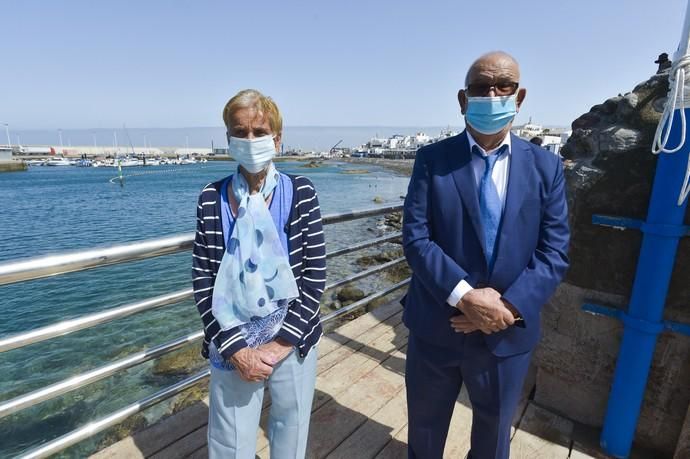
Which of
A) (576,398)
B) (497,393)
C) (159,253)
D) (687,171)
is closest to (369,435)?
(497,393)

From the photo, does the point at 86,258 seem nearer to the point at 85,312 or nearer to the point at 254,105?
the point at 254,105

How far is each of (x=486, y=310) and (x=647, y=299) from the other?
3.58ft

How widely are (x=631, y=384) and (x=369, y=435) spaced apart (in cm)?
150

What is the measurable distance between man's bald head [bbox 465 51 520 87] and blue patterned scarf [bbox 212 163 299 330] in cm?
104

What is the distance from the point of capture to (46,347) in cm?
877

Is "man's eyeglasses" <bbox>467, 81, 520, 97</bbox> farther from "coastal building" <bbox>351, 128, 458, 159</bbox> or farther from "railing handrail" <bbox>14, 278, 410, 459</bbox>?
"coastal building" <bbox>351, 128, 458, 159</bbox>

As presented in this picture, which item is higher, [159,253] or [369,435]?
[159,253]

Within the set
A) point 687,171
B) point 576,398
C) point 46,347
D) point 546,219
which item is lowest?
point 46,347

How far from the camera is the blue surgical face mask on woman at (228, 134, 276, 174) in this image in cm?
148

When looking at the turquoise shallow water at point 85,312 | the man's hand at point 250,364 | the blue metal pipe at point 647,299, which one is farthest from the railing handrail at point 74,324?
the blue metal pipe at point 647,299

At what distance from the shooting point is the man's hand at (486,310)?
1.43 metres

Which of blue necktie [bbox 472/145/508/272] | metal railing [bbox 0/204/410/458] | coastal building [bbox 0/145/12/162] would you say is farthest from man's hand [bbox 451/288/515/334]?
coastal building [bbox 0/145/12/162]

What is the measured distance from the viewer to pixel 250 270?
1.48m

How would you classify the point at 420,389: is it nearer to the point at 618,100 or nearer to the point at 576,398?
the point at 576,398
